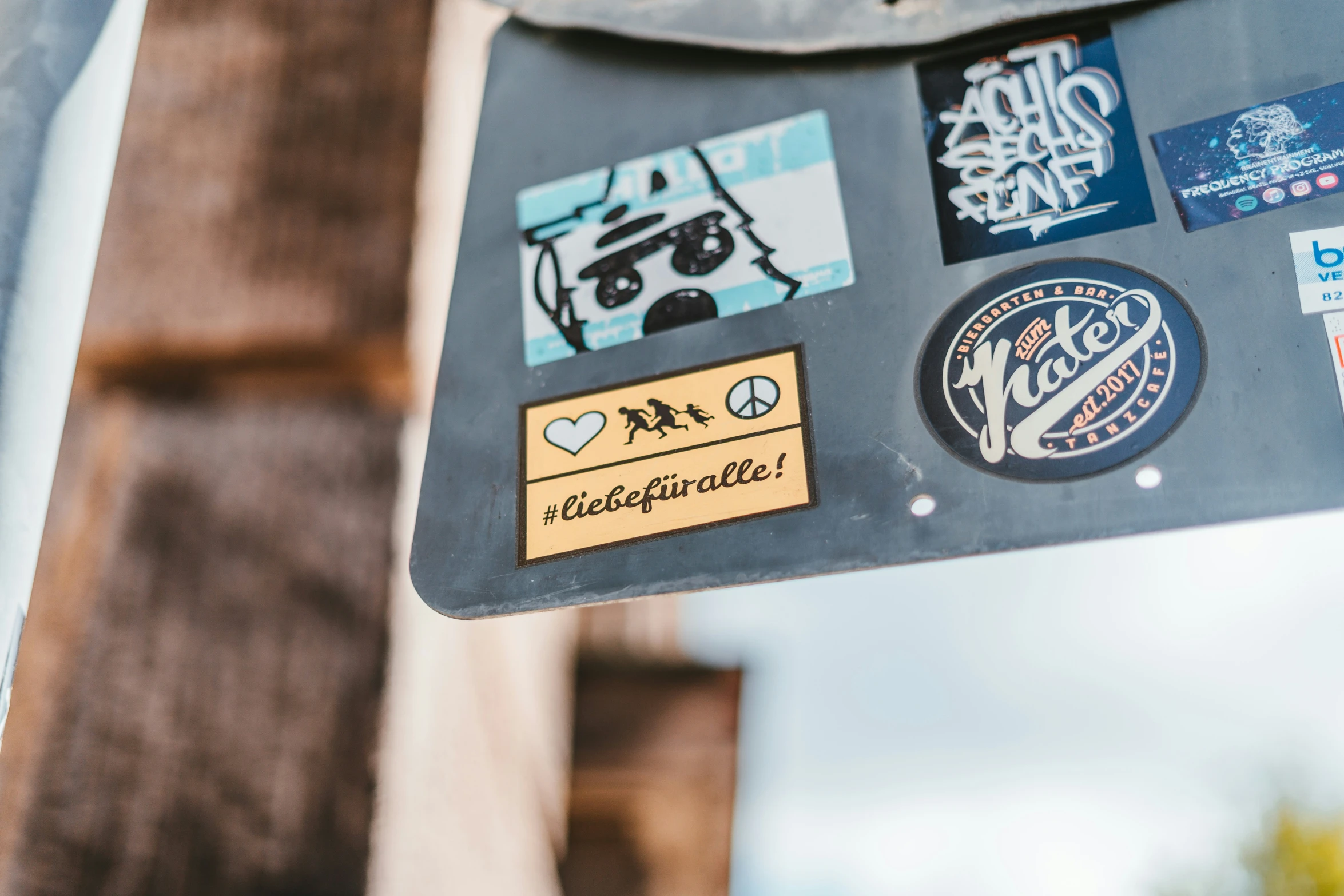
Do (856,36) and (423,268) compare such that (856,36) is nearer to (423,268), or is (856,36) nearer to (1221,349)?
(1221,349)

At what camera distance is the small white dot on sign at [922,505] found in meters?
0.97

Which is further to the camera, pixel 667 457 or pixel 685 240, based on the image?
pixel 685 240

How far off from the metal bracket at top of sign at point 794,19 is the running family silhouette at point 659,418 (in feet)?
1.77

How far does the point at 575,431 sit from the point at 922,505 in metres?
0.41

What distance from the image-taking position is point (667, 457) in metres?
1.08

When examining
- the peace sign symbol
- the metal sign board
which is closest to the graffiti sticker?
the metal sign board

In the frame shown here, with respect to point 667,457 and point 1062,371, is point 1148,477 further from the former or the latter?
point 667,457

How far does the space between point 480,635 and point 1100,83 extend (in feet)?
6.33

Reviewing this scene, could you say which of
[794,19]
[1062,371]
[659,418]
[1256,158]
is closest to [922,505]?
[1062,371]

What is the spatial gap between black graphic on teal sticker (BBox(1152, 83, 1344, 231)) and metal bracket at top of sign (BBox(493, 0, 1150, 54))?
0.22 meters

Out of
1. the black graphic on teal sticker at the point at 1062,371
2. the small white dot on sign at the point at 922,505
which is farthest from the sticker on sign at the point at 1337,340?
the small white dot on sign at the point at 922,505

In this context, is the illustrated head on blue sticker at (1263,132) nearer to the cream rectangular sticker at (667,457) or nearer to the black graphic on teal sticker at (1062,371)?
the black graphic on teal sticker at (1062,371)

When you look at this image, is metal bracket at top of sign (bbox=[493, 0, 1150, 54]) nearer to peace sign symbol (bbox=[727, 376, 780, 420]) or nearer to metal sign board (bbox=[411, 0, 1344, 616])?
metal sign board (bbox=[411, 0, 1344, 616])

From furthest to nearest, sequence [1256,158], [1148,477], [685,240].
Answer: [685,240], [1256,158], [1148,477]
